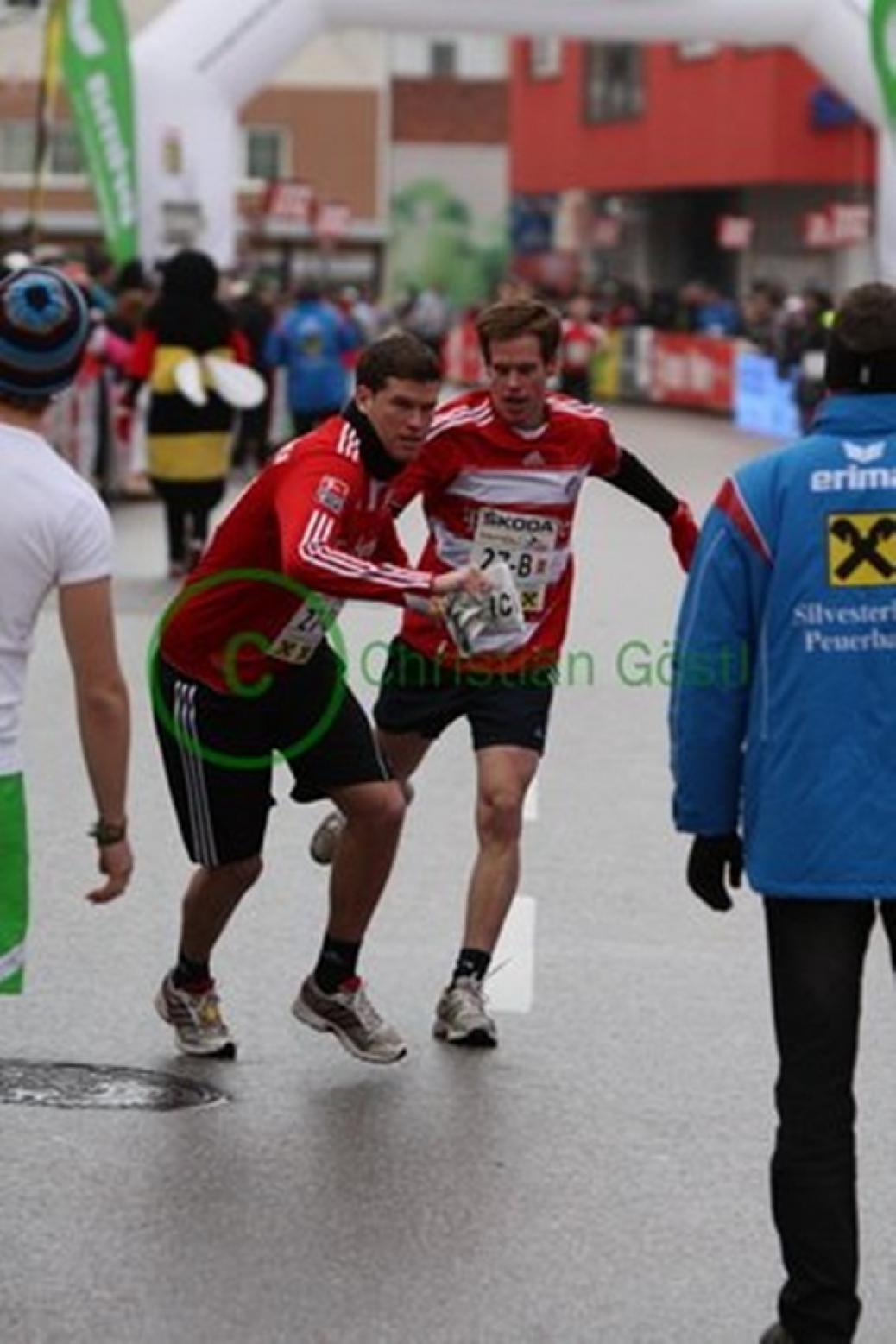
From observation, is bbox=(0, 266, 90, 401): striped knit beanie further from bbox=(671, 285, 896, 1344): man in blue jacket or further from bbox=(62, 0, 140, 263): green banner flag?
bbox=(62, 0, 140, 263): green banner flag

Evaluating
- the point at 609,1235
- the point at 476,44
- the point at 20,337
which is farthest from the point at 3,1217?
the point at 476,44

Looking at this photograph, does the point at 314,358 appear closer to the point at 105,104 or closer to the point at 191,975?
the point at 105,104

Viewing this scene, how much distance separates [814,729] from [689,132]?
51.1 meters

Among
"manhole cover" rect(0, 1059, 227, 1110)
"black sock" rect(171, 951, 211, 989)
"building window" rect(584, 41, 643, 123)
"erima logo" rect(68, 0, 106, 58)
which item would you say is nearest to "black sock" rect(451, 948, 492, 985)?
"black sock" rect(171, 951, 211, 989)

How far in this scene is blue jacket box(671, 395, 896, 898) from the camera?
512 centimetres

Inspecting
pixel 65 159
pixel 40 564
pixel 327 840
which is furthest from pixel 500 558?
pixel 65 159

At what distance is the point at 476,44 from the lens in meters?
77.8

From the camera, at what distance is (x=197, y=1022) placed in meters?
7.46

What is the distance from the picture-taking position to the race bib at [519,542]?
7910 millimetres

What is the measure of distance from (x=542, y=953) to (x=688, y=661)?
374cm

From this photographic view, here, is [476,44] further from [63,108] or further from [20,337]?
[20,337]

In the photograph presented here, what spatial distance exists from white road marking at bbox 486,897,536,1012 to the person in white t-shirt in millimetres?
2566

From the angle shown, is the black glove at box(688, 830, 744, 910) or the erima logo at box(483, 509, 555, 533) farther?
the erima logo at box(483, 509, 555, 533)

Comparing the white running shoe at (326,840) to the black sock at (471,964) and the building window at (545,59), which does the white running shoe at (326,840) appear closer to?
the black sock at (471,964)
